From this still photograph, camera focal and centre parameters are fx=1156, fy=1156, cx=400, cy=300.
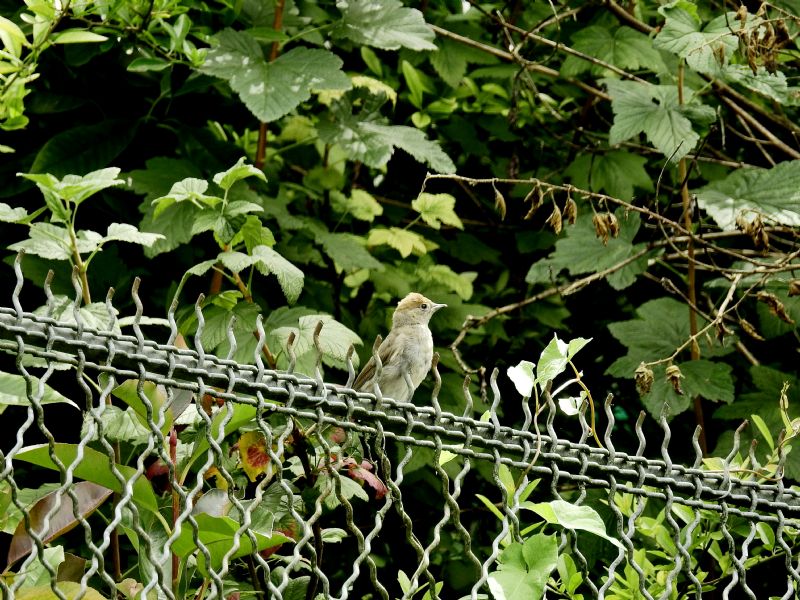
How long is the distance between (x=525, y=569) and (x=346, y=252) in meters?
2.42

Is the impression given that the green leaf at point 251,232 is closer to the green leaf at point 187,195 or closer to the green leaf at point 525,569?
the green leaf at point 187,195

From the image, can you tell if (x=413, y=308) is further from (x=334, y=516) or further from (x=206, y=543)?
(x=206, y=543)

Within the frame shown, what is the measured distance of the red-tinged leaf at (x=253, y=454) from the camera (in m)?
2.91

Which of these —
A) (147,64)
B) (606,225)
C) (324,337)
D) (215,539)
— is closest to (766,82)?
(606,225)

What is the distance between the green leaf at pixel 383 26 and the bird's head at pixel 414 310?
1055 mm

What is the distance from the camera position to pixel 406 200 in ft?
18.7

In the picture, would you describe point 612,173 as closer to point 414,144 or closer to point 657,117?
point 657,117

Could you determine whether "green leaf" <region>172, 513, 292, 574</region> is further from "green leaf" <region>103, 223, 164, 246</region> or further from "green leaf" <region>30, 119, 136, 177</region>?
"green leaf" <region>30, 119, 136, 177</region>

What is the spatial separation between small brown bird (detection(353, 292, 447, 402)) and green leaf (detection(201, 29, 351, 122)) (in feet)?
3.43

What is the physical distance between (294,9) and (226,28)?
1.53 ft

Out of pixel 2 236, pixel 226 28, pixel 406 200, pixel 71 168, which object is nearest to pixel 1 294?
pixel 2 236

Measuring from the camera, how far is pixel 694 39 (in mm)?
4422

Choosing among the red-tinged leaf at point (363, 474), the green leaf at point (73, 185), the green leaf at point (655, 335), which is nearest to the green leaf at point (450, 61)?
the green leaf at point (655, 335)

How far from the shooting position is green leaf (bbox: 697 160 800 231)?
450cm
